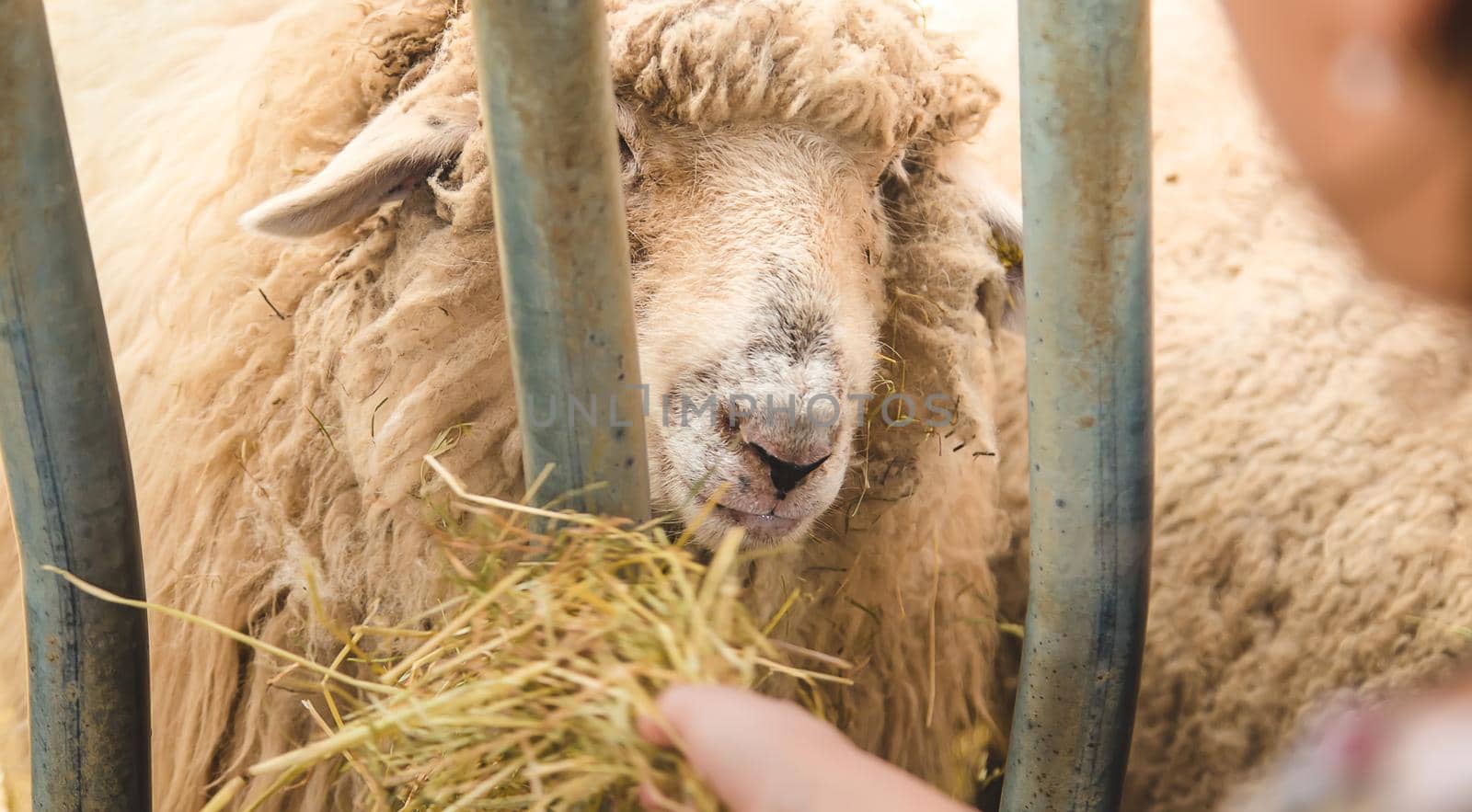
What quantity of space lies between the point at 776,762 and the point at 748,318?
2.65ft

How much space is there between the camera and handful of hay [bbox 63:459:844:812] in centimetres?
108

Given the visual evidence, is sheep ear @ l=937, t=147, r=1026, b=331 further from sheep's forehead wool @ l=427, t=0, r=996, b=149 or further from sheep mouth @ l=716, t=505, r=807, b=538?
sheep mouth @ l=716, t=505, r=807, b=538

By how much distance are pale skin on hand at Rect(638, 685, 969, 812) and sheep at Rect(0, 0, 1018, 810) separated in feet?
2.04

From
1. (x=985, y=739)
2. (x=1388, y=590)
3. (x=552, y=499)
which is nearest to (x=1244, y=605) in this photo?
(x=1388, y=590)

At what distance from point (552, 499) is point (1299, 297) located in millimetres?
2102

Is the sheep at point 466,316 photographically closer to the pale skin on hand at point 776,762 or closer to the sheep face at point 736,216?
the sheep face at point 736,216

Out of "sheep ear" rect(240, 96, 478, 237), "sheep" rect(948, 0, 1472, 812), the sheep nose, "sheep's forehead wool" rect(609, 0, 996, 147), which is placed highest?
"sheep's forehead wool" rect(609, 0, 996, 147)

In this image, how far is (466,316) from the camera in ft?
6.05

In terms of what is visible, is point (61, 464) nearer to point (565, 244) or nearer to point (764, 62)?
point (565, 244)

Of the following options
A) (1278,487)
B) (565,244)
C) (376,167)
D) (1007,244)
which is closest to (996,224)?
(1007,244)

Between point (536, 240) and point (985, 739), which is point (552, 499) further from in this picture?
point (985, 739)

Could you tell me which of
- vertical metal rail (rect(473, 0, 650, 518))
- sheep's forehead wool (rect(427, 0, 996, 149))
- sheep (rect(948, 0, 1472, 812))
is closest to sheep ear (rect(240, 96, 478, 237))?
sheep's forehead wool (rect(427, 0, 996, 149))

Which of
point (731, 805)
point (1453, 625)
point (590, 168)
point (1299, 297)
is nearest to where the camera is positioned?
point (731, 805)

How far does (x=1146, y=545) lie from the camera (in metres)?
1.39
